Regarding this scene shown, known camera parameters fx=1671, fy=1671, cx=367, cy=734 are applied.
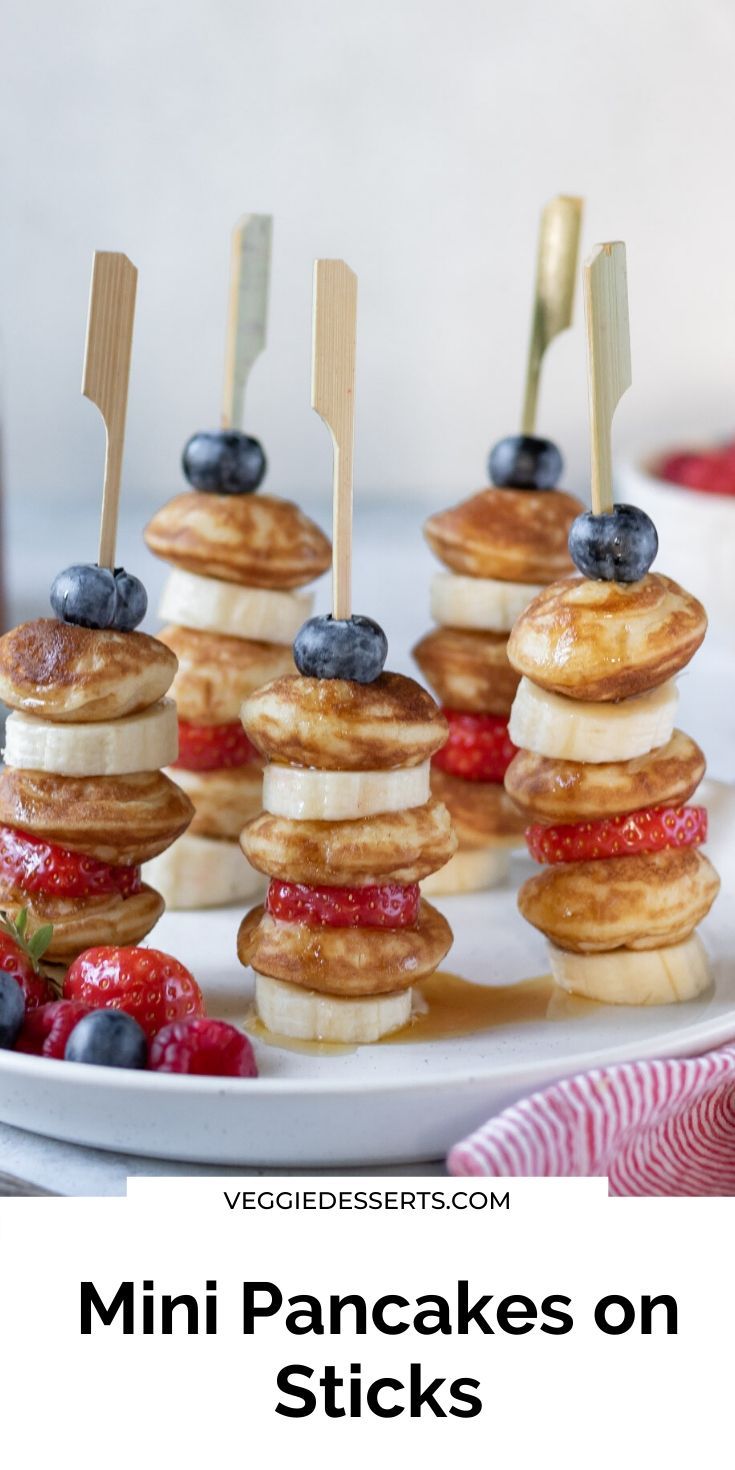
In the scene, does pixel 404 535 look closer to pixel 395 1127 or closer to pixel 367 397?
pixel 367 397

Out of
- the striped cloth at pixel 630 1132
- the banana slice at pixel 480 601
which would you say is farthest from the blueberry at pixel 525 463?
the striped cloth at pixel 630 1132

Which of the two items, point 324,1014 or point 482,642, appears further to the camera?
point 482,642

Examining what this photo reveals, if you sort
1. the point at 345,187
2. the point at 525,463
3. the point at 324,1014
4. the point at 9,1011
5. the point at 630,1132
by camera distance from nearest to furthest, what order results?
the point at 630,1132
the point at 9,1011
the point at 324,1014
the point at 525,463
the point at 345,187

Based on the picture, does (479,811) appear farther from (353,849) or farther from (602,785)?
(353,849)

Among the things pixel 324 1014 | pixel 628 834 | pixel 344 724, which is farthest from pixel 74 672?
pixel 628 834

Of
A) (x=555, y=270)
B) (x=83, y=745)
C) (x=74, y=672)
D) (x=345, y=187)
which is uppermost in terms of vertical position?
(x=345, y=187)

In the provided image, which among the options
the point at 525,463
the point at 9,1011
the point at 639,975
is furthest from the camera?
the point at 525,463

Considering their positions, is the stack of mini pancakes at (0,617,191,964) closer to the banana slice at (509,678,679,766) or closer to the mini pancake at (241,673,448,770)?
the mini pancake at (241,673,448,770)
